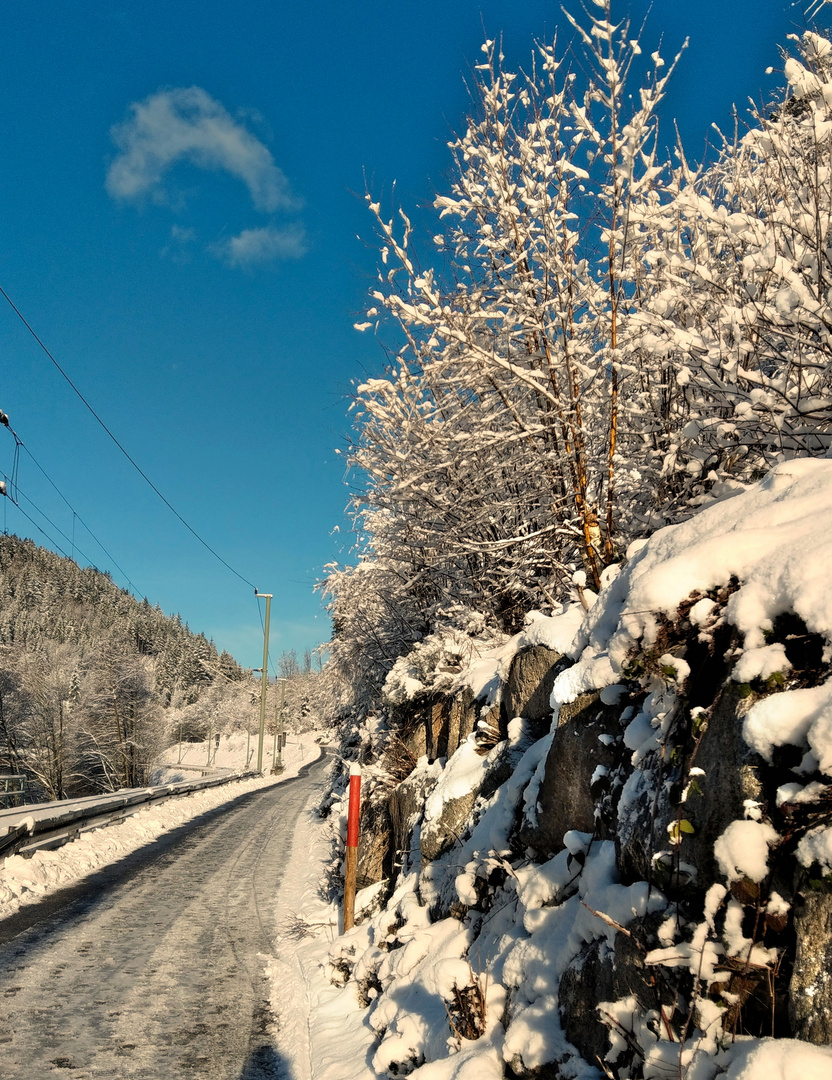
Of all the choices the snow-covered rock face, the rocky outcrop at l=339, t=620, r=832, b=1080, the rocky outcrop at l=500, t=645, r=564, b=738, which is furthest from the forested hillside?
the rocky outcrop at l=339, t=620, r=832, b=1080

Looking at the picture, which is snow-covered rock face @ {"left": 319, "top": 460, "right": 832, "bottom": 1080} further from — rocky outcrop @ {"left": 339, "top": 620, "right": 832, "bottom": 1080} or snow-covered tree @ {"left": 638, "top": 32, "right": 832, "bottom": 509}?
snow-covered tree @ {"left": 638, "top": 32, "right": 832, "bottom": 509}

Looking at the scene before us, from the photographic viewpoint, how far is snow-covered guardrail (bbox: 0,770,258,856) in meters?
9.16

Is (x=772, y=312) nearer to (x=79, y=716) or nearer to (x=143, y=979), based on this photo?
(x=143, y=979)

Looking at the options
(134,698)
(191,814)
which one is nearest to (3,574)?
(134,698)

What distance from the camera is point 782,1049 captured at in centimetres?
180

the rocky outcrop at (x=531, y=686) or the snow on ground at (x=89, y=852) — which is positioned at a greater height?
the rocky outcrop at (x=531, y=686)

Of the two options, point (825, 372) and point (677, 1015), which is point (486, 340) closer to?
point (825, 372)

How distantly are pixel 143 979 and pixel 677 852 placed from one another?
17.5ft

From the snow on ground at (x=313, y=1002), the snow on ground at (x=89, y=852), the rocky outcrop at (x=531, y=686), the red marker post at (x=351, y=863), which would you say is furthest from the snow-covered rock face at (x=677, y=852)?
the snow on ground at (x=89, y=852)

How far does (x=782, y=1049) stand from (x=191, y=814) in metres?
18.1

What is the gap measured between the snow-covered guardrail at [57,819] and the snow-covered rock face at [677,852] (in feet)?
24.0

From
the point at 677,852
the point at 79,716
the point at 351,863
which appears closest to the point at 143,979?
the point at 351,863

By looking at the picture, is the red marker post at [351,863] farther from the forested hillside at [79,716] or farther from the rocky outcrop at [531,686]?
the forested hillside at [79,716]

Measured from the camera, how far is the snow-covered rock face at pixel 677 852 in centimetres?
209
